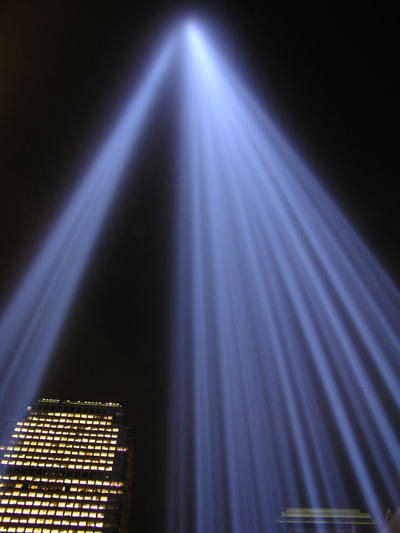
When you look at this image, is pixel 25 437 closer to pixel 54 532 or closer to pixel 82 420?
pixel 82 420

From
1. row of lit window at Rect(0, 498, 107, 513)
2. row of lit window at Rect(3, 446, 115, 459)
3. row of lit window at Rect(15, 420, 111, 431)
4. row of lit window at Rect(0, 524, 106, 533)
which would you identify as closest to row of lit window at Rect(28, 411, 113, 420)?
row of lit window at Rect(15, 420, 111, 431)

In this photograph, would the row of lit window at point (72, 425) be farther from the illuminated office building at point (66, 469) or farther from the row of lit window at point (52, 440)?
the row of lit window at point (52, 440)

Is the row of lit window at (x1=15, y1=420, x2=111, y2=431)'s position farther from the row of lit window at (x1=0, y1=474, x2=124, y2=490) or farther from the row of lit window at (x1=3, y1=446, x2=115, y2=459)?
the row of lit window at (x1=0, y1=474, x2=124, y2=490)

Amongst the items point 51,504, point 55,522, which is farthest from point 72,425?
point 55,522

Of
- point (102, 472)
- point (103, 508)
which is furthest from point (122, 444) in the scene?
point (103, 508)

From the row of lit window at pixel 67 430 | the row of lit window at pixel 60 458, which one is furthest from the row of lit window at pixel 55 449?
the row of lit window at pixel 67 430
